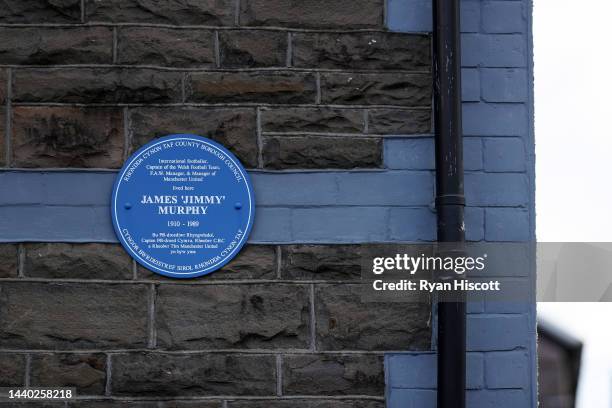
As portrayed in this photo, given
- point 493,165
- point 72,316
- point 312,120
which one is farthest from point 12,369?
point 493,165

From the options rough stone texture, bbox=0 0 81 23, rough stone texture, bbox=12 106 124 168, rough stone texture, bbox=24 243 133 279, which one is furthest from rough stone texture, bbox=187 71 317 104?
rough stone texture, bbox=24 243 133 279

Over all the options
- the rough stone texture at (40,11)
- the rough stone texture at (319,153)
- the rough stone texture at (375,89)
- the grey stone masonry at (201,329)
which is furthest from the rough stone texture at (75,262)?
the rough stone texture at (375,89)

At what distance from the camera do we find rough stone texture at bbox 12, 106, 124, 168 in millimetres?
2971

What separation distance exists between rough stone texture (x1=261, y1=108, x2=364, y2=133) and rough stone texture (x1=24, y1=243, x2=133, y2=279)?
0.78 meters

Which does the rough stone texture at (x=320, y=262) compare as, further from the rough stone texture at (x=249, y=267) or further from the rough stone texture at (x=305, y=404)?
the rough stone texture at (x=305, y=404)

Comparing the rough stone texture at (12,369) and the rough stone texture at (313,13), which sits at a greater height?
the rough stone texture at (313,13)

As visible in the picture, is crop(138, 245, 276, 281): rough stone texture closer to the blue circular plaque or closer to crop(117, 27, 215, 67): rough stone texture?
the blue circular plaque

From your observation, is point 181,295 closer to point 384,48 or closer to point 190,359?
point 190,359

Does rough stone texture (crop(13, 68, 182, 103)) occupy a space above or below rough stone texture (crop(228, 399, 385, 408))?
above

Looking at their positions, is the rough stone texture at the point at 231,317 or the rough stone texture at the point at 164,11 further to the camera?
the rough stone texture at the point at 164,11

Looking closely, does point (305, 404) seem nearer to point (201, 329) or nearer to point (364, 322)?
point (364, 322)

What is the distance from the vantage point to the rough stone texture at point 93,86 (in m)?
2.99

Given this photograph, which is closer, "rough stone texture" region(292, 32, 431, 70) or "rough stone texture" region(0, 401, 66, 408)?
"rough stone texture" region(0, 401, 66, 408)

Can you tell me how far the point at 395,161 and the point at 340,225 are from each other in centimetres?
34
